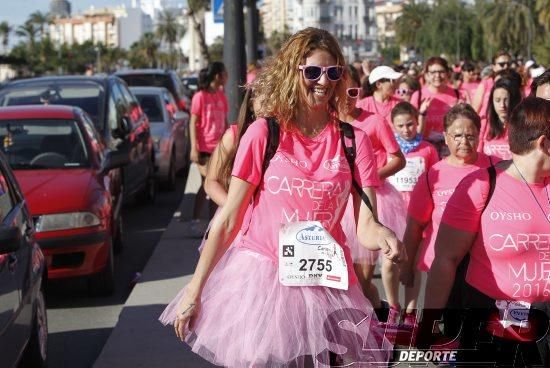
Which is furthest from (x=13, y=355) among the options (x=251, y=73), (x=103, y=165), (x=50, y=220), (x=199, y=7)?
(x=199, y=7)

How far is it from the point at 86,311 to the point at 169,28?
153 metres

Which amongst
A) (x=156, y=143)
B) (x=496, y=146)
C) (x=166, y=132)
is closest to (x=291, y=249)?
(x=496, y=146)

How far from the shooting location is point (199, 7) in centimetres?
5881

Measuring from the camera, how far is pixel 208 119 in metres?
11.7

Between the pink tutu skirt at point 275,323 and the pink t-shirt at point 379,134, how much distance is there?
3288 millimetres

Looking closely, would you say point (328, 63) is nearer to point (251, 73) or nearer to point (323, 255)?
point (323, 255)

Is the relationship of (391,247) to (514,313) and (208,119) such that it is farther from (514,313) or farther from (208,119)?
(208,119)

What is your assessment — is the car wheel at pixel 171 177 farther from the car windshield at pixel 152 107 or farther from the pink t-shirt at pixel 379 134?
the pink t-shirt at pixel 379 134

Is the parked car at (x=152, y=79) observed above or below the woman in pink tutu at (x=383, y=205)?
below

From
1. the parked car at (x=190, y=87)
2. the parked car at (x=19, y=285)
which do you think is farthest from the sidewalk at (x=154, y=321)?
the parked car at (x=190, y=87)

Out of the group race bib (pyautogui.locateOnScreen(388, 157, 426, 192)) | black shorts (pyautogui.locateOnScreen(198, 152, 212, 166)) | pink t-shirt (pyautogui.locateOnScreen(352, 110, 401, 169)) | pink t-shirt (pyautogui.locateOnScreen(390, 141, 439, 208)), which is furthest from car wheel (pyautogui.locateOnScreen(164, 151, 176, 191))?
pink t-shirt (pyautogui.locateOnScreen(352, 110, 401, 169))

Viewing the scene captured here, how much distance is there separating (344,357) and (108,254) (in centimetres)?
505

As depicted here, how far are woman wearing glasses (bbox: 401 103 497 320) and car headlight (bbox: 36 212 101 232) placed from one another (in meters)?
3.11

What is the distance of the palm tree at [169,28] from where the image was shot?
159250 mm
